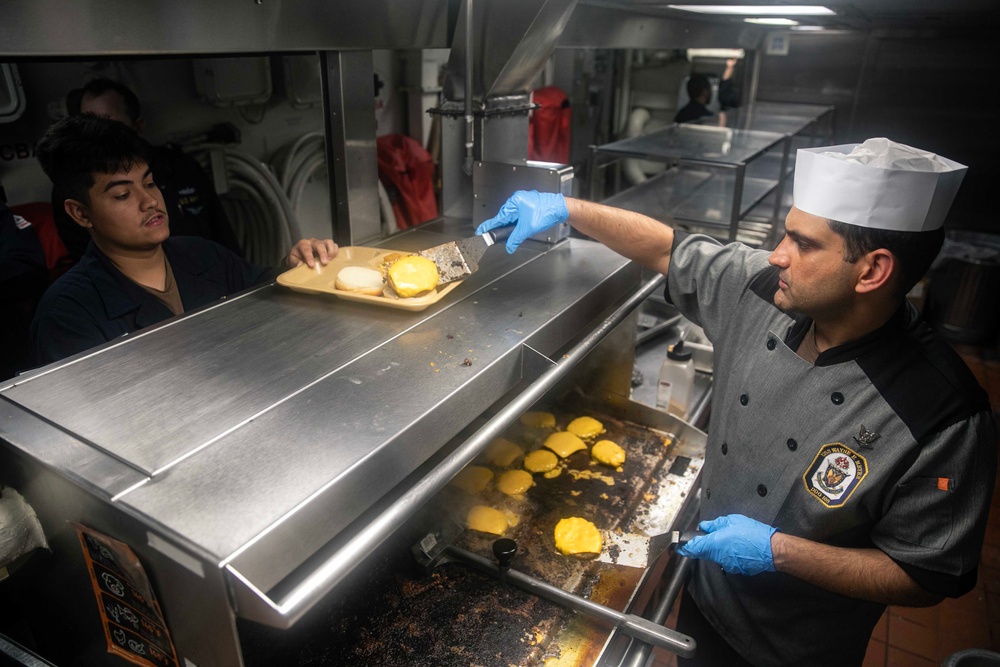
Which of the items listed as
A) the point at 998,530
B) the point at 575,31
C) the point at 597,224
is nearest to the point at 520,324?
the point at 597,224

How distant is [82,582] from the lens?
1141mm

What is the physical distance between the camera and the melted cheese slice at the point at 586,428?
7.15 feet

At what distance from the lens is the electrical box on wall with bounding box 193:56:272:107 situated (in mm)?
3596

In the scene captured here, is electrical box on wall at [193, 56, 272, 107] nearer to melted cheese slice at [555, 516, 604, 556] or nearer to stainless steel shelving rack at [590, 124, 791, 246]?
stainless steel shelving rack at [590, 124, 791, 246]

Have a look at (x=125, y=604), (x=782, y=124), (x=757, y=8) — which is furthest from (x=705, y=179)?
(x=125, y=604)

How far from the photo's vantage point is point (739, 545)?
55.6 inches

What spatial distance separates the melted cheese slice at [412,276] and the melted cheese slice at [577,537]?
742 mm

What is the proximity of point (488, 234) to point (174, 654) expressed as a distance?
3.79 ft

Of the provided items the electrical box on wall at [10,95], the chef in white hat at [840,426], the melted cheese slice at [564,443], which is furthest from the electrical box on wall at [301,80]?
the chef in white hat at [840,426]

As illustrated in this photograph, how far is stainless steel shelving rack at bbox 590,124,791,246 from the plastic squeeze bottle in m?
0.85

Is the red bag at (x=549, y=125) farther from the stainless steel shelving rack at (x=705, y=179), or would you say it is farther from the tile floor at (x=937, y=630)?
the tile floor at (x=937, y=630)

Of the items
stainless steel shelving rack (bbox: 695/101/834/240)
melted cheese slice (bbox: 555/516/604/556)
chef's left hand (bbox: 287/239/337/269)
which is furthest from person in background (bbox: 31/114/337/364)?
stainless steel shelving rack (bbox: 695/101/834/240)

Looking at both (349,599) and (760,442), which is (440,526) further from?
(760,442)

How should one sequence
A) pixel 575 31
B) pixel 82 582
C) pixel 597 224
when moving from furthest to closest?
pixel 575 31
pixel 597 224
pixel 82 582
